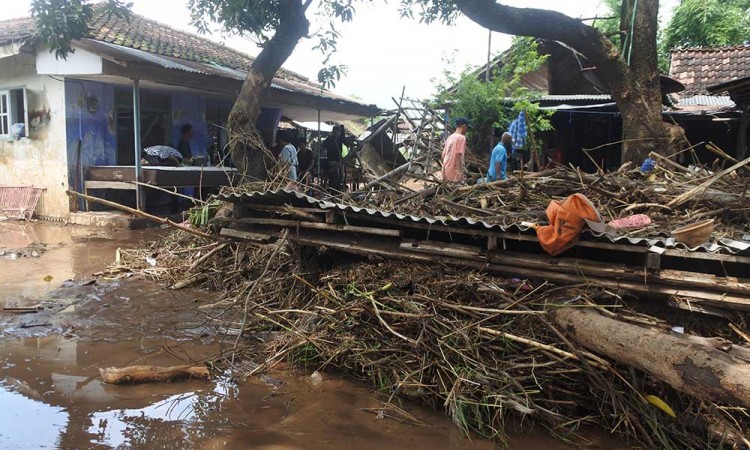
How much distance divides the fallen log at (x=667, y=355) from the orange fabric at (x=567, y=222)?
1.61 feet

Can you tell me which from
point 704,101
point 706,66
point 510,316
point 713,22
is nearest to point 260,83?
point 510,316

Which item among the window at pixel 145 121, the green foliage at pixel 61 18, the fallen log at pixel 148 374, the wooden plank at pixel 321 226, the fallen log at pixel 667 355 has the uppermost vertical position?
the green foliage at pixel 61 18

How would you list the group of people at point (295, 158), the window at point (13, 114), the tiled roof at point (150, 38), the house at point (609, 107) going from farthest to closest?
the house at point (609, 107) → the window at point (13, 114) → the tiled roof at point (150, 38) → the group of people at point (295, 158)

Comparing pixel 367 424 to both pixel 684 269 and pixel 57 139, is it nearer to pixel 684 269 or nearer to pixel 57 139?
pixel 684 269

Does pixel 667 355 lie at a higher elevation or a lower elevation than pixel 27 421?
higher

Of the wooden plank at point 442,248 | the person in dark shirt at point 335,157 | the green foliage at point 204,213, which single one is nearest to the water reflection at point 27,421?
the wooden plank at point 442,248

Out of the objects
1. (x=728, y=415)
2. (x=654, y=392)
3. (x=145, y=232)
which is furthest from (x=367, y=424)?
(x=145, y=232)

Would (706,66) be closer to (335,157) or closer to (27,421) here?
(335,157)

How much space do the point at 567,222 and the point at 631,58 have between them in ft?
20.3

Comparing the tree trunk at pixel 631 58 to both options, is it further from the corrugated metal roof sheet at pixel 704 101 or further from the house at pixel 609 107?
the corrugated metal roof sheet at pixel 704 101

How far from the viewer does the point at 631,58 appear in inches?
343

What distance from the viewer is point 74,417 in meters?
3.65

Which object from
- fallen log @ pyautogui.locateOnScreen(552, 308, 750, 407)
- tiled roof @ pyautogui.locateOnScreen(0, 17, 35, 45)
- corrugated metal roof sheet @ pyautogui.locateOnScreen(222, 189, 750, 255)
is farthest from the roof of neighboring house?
fallen log @ pyautogui.locateOnScreen(552, 308, 750, 407)

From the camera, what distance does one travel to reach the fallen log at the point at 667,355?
2719 millimetres
